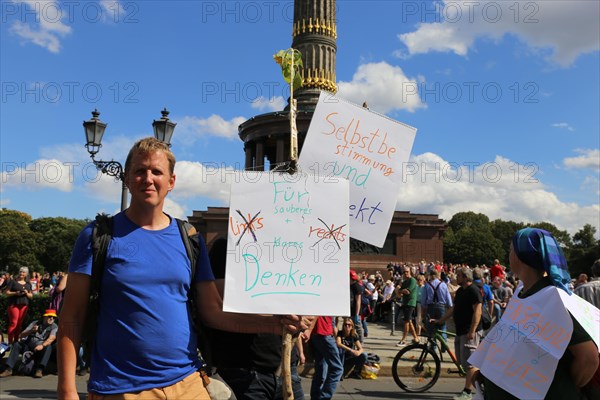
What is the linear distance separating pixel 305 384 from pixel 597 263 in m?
5.28

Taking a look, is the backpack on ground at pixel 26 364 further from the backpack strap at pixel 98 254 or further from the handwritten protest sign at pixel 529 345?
the handwritten protest sign at pixel 529 345

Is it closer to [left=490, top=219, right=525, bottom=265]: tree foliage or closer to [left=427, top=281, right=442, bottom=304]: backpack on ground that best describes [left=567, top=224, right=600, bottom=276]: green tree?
[left=490, top=219, right=525, bottom=265]: tree foliage

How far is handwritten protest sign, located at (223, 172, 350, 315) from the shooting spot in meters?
3.06

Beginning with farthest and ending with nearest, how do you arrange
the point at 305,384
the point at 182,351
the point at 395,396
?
the point at 305,384 → the point at 395,396 → the point at 182,351

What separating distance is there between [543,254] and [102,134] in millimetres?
11729

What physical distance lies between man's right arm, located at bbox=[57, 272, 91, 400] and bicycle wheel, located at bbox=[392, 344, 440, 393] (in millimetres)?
6802

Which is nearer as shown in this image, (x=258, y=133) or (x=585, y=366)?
(x=585, y=366)

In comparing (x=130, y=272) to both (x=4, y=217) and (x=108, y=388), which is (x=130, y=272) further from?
(x=4, y=217)

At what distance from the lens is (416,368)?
8.59 metres

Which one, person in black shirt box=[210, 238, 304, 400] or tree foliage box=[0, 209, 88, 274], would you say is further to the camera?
tree foliage box=[0, 209, 88, 274]

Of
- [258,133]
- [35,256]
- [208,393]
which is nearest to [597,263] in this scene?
[208,393]

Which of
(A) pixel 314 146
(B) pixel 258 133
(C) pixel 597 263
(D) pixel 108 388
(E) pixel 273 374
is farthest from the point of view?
(B) pixel 258 133

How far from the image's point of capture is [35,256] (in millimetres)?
87562

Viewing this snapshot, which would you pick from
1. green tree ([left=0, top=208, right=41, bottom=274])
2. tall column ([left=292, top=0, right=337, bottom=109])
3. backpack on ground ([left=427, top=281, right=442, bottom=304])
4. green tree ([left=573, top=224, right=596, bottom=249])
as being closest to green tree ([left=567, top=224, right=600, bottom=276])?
green tree ([left=573, top=224, right=596, bottom=249])
